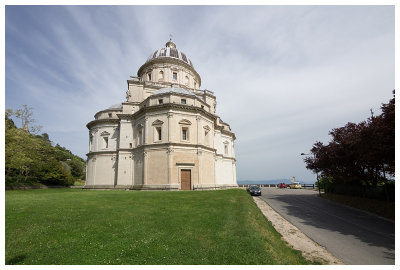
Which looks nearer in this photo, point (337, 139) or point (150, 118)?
point (337, 139)

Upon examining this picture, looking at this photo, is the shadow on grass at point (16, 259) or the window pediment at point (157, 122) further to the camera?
the window pediment at point (157, 122)

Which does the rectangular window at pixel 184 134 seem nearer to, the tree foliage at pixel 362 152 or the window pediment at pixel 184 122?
the window pediment at pixel 184 122

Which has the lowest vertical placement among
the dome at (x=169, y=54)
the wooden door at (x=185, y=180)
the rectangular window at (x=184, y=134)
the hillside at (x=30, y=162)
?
the wooden door at (x=185, y=180)

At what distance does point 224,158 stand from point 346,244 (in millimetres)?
36831

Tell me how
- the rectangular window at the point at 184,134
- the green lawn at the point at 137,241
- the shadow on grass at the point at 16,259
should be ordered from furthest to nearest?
the rectangular window at the point at 184,134 → the green lawn at the point at 137,241 → the shadow on grass at the point at 16,259

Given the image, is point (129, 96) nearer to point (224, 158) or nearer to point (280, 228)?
point (224, 158)

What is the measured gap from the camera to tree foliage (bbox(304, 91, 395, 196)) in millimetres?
11952

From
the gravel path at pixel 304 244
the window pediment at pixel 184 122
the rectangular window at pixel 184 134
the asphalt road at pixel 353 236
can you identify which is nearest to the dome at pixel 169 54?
the window pediment at pixel 184 122

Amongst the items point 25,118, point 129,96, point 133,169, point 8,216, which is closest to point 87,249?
point 8,216

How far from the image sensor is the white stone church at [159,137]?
29.0 metres

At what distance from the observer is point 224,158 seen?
45.2 meters

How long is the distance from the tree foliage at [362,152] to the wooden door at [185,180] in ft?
51.9

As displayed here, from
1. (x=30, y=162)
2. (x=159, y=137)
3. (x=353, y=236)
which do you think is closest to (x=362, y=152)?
(x=353, y=236)

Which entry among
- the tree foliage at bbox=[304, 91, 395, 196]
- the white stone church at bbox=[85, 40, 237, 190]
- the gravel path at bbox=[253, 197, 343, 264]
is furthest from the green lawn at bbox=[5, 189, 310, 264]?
the white stone church at bbox=[85, 40, 237, 190]
